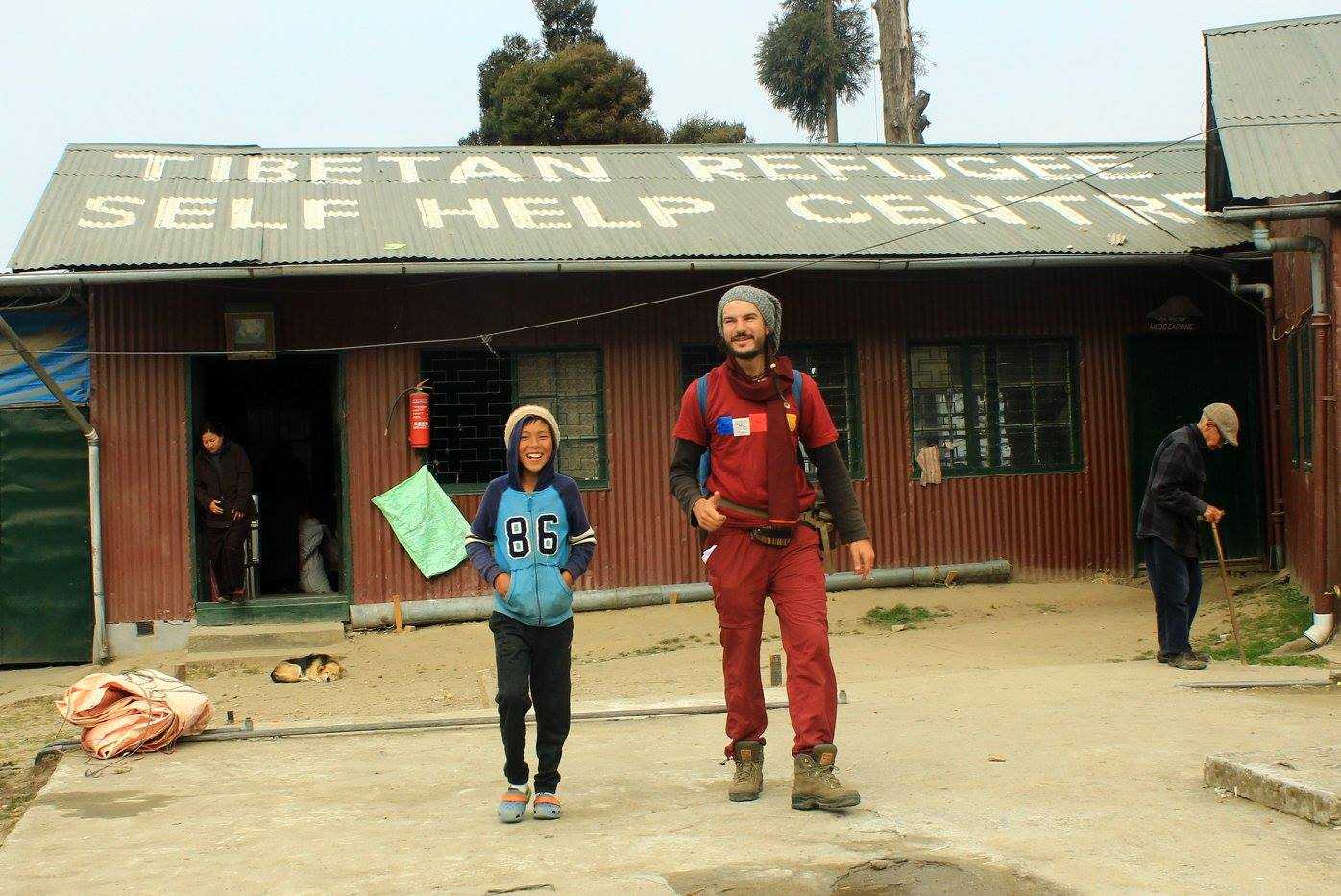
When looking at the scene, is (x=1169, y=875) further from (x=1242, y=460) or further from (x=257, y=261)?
(x=1242, y=460)

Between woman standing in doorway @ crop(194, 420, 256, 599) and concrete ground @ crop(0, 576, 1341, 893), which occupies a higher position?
woman standing in doorway @ crop(194, 420, 256, 599)

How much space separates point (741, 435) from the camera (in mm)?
5520

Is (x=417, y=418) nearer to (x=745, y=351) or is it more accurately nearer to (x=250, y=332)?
(x=250, y=332)

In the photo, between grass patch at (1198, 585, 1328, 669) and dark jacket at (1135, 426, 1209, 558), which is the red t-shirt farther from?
grass patch at (1198, 585, 1328, 669)

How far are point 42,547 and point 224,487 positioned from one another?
1660mm

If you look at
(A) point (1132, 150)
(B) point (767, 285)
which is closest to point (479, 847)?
(B) point (767, 285)

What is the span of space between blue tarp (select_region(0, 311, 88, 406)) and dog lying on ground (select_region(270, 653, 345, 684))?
3.23 metres

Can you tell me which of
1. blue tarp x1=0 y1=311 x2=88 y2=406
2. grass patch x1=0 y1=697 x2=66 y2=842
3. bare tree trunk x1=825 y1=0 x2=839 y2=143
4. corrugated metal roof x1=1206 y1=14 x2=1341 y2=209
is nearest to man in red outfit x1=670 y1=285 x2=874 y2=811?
grass patch x1=0 y1=697 x2=66 y2=842

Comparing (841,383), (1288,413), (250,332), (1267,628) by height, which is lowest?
(1267,628)

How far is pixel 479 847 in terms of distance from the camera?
16.2ft

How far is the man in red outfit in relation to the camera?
5.47 metres

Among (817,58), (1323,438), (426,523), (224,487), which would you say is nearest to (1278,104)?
(1323,438)

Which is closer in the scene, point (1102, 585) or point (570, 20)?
point (1102, 585)

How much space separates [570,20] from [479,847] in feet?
129
